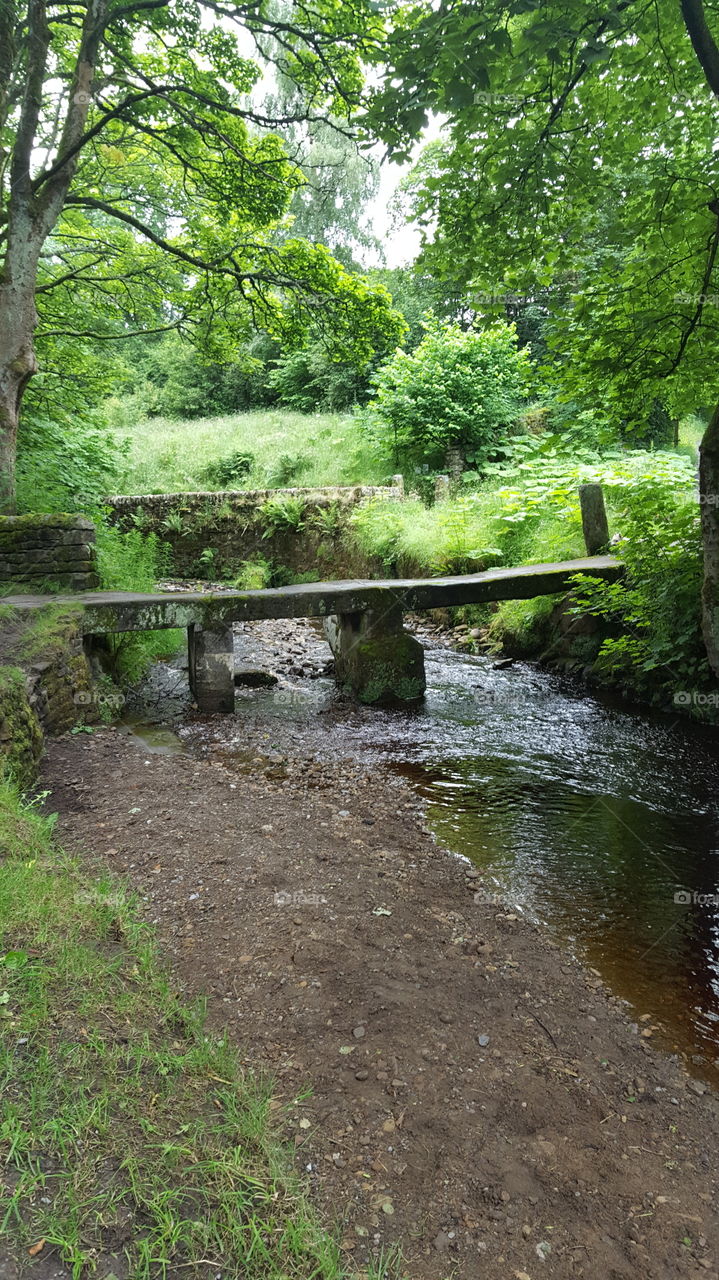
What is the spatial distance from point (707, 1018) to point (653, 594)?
454 cm

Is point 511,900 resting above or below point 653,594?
below

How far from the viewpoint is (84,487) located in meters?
9.39

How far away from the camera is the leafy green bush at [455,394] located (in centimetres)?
1473

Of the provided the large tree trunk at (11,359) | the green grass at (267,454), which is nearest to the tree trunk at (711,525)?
the large tree trunk at (11,359)

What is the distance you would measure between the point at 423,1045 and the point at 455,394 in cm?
1466

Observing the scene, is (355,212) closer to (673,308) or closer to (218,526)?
(218,526)

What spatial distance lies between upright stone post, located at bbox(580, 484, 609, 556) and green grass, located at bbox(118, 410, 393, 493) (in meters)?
7.56

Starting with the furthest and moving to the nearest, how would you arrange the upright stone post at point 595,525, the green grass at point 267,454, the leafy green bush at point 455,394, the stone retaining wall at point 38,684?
the green grass at point 267,454, the leafy green bush at point 455,394, the upright stone post at point 595,525, the stone retaining wall at point 38,684

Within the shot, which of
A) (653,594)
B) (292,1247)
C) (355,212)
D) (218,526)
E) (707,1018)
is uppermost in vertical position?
(355,212)

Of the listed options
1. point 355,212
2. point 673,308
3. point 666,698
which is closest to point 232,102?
point 673,308

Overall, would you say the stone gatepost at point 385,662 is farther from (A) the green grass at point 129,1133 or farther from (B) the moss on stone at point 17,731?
(A) the green grass at point 129,1133

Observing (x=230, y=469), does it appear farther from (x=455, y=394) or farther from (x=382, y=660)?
(x=382, y=660)

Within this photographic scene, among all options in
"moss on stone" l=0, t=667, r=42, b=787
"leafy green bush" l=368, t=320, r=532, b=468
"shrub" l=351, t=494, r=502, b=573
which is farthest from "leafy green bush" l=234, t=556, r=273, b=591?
"moss on stone" l=0, t=667, r=42, b=787

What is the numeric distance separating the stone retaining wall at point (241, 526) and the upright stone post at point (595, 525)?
580 cm
